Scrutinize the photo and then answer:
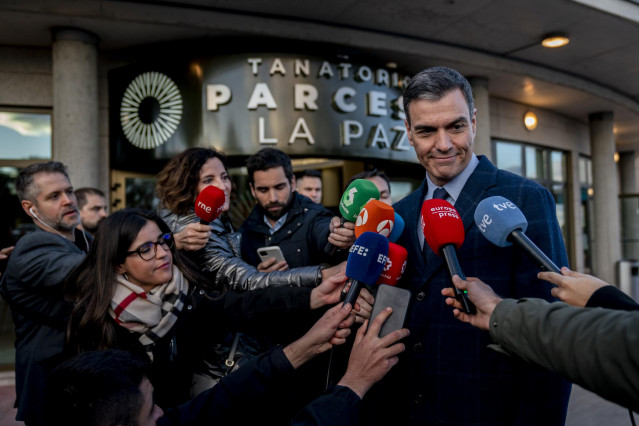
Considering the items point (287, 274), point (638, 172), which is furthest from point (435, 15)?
point (638, 172)

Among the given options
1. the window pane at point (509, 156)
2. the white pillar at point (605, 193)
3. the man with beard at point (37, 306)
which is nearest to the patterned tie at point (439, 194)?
the man with beard at point (37, 306)

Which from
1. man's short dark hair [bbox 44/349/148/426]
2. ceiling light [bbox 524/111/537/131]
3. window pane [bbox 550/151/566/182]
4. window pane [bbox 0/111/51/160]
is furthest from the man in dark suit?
window pane [bbox 550/151/566/182]

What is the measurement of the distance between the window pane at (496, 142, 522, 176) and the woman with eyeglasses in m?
8.70

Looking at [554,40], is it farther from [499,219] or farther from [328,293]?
[499,219]

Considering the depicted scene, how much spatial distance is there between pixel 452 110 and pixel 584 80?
8.91m

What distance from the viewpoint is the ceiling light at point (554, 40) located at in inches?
276

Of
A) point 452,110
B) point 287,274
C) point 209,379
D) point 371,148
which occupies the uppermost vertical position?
point 371,148

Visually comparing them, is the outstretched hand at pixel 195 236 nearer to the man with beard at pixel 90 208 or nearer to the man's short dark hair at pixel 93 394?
the man's short dark hair at pixel 93 394

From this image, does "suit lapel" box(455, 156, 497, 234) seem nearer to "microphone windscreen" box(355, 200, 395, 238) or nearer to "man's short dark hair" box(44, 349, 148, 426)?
"microphone windscreen" box(355, 200, 395, 238)

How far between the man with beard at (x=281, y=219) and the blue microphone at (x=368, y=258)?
1.47m

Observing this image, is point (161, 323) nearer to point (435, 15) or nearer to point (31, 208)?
point (31, 208)

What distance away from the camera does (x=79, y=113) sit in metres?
5.75

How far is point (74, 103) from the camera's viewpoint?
5723 millimetres

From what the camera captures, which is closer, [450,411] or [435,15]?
[450,411]
